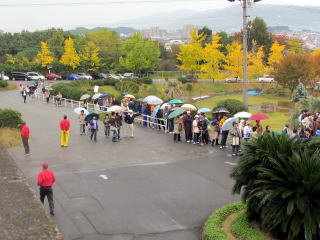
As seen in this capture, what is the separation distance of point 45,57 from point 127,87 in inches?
977

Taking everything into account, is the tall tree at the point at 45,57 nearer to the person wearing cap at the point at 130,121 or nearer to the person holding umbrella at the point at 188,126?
the person wearing cap at the point at 130,121

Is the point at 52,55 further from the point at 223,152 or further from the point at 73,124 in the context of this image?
the point at 223,152

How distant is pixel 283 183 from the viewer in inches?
342

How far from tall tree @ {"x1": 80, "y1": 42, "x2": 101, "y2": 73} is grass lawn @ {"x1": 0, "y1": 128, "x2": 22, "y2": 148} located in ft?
147

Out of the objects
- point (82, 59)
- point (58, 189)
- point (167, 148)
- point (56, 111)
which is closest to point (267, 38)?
point (82, 59)

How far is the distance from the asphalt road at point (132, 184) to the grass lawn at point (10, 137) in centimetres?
75

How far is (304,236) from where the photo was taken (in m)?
8.44

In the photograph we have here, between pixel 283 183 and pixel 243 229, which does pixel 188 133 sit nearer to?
pixel 243 229

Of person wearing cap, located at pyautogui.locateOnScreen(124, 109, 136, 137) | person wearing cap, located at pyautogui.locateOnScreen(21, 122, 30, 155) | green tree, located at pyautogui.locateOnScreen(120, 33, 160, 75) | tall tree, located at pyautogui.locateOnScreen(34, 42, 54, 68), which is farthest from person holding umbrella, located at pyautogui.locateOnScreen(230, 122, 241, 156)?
tall tree, located at pyautogui.locateOnScreen(34, 42, 54, 68)

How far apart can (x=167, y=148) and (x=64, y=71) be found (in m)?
54.9

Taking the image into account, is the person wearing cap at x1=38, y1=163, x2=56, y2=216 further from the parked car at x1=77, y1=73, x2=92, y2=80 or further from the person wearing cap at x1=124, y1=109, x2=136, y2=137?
the parked car at x1=77, y1=73, x2=92, y2=80

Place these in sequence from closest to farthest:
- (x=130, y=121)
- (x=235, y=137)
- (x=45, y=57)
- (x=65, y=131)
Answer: (x=235, y=137) → (x=65, y=131) → (x=130, y=121) → (x=45, y=57)

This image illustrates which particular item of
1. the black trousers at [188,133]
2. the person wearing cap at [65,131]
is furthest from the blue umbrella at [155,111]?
the person wearing cap at [65,131]

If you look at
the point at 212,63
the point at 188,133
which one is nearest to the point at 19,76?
the point at 212,63
